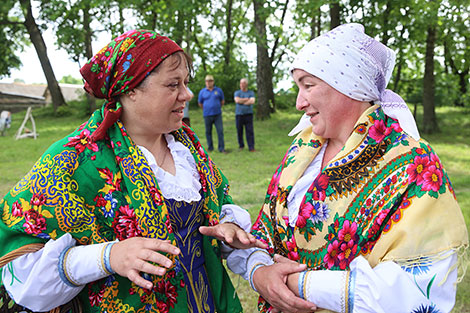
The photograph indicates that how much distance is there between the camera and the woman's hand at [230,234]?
187 centimetres

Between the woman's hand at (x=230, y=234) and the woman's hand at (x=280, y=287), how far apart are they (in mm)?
116

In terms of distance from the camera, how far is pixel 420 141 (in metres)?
1.77

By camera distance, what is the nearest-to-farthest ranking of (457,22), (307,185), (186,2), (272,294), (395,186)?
1. (395,186)
2. (272,294)
3. (307,185)
4. (186,2)
5. (457,22)

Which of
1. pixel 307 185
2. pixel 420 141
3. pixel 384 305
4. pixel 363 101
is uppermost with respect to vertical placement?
pixel 363 101

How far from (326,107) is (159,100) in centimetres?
72

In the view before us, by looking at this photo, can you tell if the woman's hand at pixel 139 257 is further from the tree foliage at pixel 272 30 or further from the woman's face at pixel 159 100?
the tree foliage at pixel 272 30

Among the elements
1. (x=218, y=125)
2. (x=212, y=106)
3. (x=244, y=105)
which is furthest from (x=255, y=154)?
(x=212, y=106)

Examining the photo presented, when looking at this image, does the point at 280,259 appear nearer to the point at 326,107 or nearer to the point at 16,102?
the point at 326,107

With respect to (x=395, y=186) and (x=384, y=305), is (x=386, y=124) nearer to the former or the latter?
(x=395, y=186)

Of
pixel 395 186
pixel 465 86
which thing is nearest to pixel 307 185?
pixel 395 186

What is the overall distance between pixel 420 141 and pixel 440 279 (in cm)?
55

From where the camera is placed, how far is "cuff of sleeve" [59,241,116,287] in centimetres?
161

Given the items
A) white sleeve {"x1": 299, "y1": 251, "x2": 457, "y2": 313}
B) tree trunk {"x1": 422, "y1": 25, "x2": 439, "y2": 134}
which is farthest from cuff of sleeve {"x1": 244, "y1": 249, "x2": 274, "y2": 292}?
tree trunk {"x1": 422, "y1": 25, "x2": 439, "y2": 134}

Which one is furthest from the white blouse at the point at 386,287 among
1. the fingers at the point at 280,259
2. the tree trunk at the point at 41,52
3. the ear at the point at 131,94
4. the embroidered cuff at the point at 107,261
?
the tree trunk at the point at 41,52
